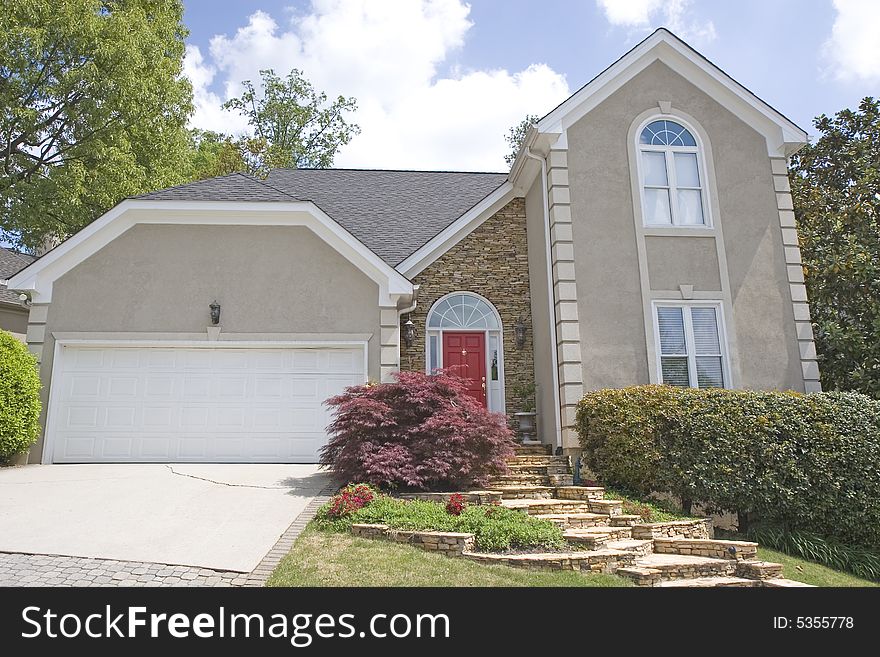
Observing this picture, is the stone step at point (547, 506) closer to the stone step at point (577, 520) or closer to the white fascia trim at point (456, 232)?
the stone step at point (577, 520)

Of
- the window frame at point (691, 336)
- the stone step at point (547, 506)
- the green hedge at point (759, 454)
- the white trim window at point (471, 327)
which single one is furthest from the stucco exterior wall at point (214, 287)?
the window frame at point (691, 336)

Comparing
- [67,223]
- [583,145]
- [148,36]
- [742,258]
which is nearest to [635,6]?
[583,145]

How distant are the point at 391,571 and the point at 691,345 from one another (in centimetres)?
721

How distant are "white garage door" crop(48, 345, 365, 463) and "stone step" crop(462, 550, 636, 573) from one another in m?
5.57

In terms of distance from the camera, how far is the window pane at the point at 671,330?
35.2 feet

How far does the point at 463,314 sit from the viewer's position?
12.8 meters

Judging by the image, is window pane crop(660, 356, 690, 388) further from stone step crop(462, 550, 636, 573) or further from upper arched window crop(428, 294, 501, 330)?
stone step crop(462, 550, 636, 573)

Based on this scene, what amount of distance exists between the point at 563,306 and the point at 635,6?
4.80 m

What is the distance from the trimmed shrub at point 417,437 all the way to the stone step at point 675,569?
2812 millimetres

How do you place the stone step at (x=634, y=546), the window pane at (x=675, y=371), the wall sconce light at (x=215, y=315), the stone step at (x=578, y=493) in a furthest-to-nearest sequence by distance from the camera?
the wall sconce light at (x=215, y=315) < the window pane at (x=675, y=371) < the stone step at (x=578, y=493) < the stone step at (x=634, y=546)

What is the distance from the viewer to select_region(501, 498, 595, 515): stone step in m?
8.07

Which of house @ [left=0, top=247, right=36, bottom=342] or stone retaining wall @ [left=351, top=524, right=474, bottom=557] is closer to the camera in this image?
stone retaining wall @ [left=351, top=524, right=474, bottom=557]

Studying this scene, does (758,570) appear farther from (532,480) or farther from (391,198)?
(391,198)

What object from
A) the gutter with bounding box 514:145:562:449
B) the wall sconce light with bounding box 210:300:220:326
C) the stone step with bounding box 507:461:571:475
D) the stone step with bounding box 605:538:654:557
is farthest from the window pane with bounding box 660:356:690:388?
the wall sconce light with bounding box 210:300:220:326
